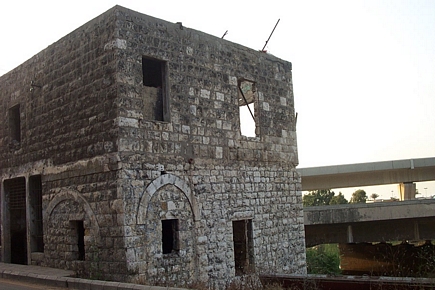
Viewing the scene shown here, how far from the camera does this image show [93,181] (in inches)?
382

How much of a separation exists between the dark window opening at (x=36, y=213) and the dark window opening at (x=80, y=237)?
2.06 metres

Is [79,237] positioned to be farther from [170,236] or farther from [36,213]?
[36,213]

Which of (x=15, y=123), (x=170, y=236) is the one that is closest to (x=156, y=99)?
(x=170, y=236)

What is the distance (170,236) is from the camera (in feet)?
33.6

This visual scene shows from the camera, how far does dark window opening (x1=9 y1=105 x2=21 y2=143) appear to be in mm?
13203

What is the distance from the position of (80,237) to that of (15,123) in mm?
4791

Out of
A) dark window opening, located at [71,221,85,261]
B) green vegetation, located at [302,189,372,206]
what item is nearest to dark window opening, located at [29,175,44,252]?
dark window opening, located at [71,221,85,261]

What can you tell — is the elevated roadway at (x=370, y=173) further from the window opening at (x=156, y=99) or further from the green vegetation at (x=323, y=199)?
the green vegetation at (x=323, y=199)

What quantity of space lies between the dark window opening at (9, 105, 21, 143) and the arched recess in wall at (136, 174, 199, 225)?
559 cm

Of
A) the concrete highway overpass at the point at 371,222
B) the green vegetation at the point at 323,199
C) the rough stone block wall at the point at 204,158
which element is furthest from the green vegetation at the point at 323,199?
the rough stone block wall at the point at 204,158

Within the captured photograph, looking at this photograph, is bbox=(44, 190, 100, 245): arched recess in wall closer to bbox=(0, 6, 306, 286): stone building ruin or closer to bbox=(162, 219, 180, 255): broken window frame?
bbox=(0, 6, 306, 286): stone building ruin

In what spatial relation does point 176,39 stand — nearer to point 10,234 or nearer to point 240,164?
point 240,164

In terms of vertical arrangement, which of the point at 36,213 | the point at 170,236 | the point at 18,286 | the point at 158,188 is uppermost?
the point at 158,188

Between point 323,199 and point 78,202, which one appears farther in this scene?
point 323,199
